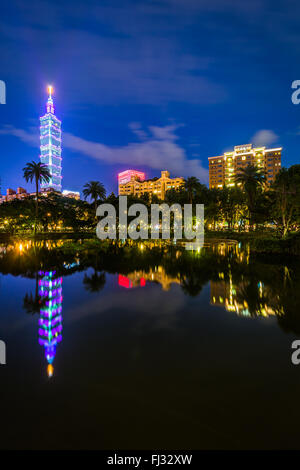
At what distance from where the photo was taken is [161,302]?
8578mm

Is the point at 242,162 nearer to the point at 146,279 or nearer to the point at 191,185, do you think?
the point at 191,185

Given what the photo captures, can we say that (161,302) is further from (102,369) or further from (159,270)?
(159,270)

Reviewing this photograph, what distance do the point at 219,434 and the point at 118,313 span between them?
4.91 meters

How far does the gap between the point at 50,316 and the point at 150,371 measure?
14.3ft

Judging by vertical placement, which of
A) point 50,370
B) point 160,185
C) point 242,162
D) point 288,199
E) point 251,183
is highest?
point 242,162

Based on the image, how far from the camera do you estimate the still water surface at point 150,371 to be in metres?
3.14

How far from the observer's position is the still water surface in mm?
3137

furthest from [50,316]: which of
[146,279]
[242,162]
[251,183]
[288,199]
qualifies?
[242,162]

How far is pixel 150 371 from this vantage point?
4414mm

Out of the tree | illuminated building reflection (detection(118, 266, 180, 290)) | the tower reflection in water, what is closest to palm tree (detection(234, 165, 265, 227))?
the tree

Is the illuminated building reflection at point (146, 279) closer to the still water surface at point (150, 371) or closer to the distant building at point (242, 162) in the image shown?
the still water surface at point (150, 371)
